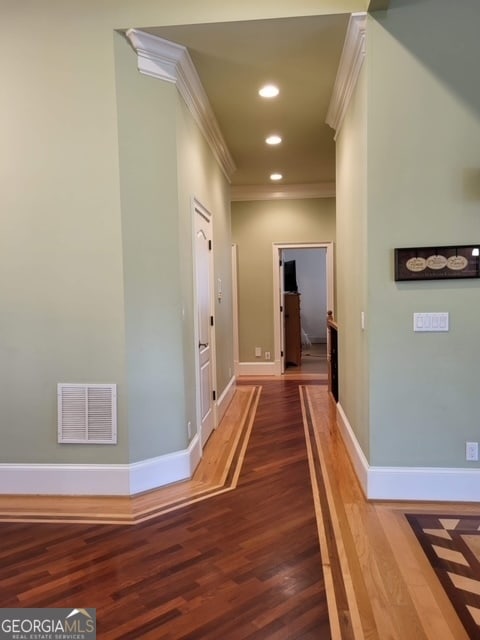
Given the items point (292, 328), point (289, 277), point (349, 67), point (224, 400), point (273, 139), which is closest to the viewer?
point (349, 67)

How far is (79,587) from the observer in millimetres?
2055

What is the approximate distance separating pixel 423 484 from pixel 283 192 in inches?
213

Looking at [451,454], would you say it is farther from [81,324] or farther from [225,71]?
[225,71]

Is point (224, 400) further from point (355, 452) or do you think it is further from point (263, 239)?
point (263, 239)

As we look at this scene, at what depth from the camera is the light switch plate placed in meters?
2.77

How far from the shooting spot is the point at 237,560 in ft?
7.36


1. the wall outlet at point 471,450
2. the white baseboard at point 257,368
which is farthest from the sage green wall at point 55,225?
the white baseboard at point 257,368

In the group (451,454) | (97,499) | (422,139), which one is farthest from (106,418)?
(422,139)

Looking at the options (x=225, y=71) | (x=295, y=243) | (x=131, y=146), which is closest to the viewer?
(x=131, y=146)

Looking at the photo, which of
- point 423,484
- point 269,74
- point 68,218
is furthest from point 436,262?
point 68,218

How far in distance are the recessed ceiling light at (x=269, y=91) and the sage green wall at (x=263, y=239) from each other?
11.5 ft

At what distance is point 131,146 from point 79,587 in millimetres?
2556

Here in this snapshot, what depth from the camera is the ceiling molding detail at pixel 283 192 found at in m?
7.12

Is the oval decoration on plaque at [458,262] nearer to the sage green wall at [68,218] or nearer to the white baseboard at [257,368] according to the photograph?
the sage green wall at [68,218]
